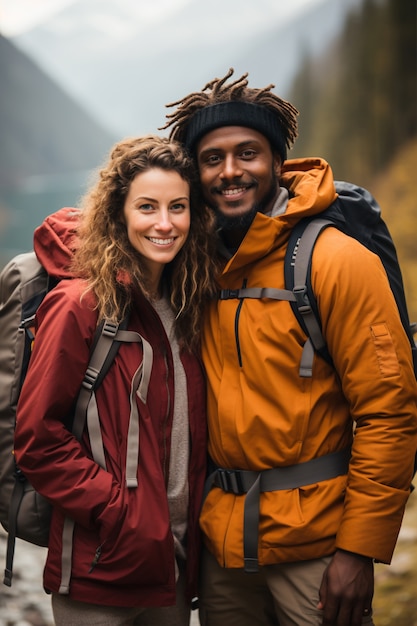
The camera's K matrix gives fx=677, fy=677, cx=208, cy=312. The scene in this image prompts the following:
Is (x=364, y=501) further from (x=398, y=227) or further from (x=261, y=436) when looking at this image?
(x=398, y=227)

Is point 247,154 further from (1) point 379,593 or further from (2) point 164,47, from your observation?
(2) point 164,47

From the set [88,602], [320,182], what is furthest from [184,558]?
[320,182]

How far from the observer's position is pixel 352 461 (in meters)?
2.32

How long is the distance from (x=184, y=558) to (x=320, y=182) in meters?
1.49

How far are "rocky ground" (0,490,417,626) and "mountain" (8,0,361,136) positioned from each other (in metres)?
5.27

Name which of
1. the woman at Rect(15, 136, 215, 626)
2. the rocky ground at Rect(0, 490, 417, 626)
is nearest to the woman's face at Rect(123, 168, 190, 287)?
the woman at Rect(15, 136, 215, 626)

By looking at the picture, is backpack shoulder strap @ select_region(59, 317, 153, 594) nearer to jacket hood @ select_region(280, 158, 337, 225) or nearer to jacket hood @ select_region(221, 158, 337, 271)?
jacket hood @ select_region(221, 158, 337, 271)

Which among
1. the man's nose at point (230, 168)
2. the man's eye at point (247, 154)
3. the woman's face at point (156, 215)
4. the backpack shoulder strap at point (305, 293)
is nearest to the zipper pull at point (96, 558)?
the backpack shoulder strap at point (305, 293)

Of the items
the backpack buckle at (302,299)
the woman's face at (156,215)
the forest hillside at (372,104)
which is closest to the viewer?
the backpack buckle at (302,299)

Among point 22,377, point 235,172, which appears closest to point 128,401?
point 22,377

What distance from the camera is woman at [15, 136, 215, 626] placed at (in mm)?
2221

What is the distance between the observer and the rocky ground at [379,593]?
423 centimetres

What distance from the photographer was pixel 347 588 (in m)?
2.27

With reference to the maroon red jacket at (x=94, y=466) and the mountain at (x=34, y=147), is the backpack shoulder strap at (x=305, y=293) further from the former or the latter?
the mountain at (x=34, y=147)
